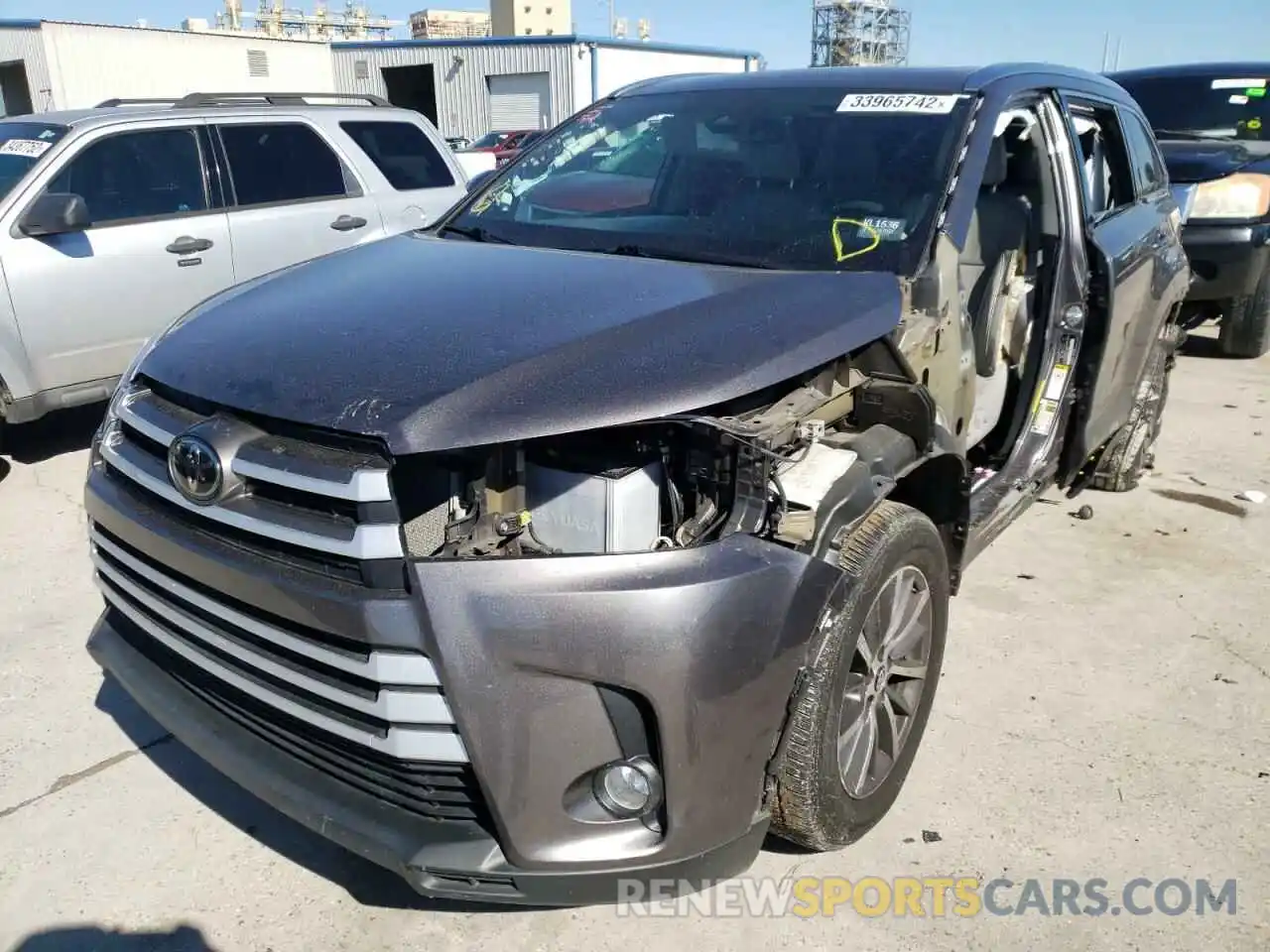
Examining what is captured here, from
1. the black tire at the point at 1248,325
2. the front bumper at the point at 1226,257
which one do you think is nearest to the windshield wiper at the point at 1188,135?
the front bumper at the point at 1226,257

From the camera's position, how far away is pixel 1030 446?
3.76 meters

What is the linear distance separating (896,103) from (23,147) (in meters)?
4.80

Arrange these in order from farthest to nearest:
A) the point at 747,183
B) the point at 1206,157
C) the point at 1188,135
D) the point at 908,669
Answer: the point at 1188,135 → the point at 1206,157 → the point at 747,183 → the point at 908,669

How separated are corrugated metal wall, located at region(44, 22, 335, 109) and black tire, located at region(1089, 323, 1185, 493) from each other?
31.3 meters

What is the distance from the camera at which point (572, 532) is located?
6.77 feet

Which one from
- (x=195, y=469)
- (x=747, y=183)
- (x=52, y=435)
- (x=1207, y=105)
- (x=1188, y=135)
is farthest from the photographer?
(x=1207, y=105)

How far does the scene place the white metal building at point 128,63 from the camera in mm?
28766

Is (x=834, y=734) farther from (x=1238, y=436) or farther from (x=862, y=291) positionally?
(x=1238, y=436)

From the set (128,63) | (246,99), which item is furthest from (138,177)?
(128,63)

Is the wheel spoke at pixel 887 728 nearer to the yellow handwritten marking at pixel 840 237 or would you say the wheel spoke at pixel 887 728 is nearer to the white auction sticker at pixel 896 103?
the yellow handwritten marking at pixel 840 237

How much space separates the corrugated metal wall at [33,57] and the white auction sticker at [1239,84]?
29.7m

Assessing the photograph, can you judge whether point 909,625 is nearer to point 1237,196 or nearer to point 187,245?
point 187,245

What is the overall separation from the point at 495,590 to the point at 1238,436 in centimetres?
577

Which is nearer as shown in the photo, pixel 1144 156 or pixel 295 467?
pixel 295 467
